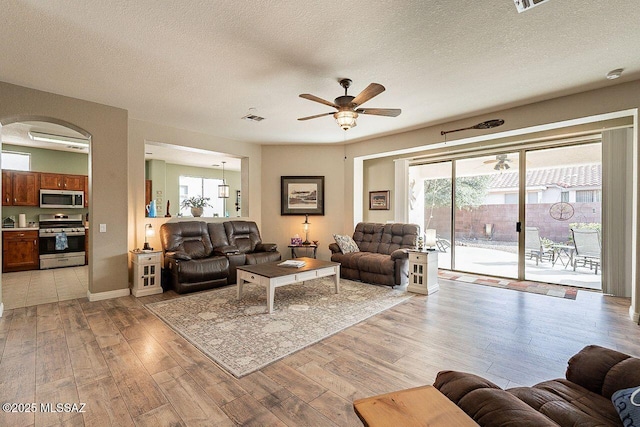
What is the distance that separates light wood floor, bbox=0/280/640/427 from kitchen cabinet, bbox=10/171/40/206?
163 inches

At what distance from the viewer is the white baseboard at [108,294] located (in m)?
4.20

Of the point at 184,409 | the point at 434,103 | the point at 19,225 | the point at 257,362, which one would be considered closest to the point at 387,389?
the point at 257,362

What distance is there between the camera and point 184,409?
1874 millimetres

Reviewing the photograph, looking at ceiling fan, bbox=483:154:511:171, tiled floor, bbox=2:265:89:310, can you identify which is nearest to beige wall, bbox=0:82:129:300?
tiled floor, bbox=2:265:89:310

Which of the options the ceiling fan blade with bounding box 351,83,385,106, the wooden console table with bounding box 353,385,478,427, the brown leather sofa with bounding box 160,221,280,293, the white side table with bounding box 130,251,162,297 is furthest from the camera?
the brown leather sofa with bounding box 160,221,280,293

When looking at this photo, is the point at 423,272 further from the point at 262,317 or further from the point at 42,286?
the point at 42,286

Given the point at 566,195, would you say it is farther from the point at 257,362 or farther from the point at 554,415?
the point at 257,362

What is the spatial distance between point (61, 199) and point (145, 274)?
14.3 ft

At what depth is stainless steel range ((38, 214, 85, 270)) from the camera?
6539mm

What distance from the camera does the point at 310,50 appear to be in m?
2.82

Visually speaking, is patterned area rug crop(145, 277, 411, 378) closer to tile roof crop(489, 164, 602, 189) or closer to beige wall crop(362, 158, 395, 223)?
beige wall crop(362, 158, 395, 223)

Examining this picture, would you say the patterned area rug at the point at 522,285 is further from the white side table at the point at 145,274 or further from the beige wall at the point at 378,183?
the white side table at the point at 145,274

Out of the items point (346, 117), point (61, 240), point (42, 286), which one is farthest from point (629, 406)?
point (61, 240)

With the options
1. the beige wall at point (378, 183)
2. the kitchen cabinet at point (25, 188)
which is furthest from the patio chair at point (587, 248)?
the kitchen cabinet at point (25, 188)
